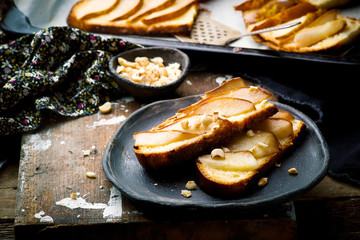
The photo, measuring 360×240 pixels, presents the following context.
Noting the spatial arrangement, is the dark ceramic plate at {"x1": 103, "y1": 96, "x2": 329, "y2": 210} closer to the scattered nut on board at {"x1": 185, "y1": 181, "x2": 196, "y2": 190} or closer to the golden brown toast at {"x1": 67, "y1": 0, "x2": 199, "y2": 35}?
the scattered nut on board at {"x1": 185, "y1": 181, "x2": 196, "y2": 190}

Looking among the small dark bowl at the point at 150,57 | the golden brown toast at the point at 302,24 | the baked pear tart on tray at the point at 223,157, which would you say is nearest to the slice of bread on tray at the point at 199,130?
the baked pear tart on tray at the point at 223,157

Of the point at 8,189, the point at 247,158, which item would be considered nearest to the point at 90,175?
the point at 8,189

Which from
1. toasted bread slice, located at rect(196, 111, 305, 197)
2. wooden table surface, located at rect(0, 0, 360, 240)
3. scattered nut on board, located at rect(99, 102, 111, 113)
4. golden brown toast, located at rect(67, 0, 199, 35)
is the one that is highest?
golden brown toast, located at rect(67, 0, 199, 35)

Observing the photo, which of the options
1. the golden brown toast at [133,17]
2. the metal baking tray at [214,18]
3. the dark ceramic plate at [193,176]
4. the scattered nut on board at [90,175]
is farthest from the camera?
the golden brown toast at [133,17]

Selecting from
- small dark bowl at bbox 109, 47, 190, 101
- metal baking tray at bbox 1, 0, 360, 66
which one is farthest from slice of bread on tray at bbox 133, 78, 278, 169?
metal baking tray at bbox 1, 0, 360, 66

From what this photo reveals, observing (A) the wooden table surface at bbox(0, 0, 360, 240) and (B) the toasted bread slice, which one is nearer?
(B) the toasted bread slice

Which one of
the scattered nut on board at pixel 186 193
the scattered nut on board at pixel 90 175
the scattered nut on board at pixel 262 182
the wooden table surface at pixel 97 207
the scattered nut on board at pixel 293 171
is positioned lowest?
the wooden table surface at pixel 97 207

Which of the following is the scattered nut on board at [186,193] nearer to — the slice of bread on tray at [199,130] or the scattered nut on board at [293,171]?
the slice of bread on tray at [199,130]

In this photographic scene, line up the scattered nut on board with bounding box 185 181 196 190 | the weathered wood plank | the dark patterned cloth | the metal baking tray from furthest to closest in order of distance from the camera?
the metal baking tray < the dark patterned cloth < the weathered wood plank < the scattered nut on board with bounding box 185 181 196 190
